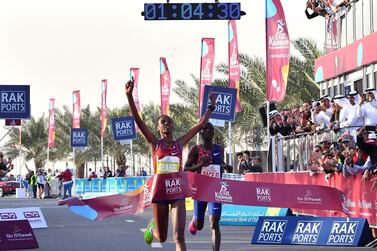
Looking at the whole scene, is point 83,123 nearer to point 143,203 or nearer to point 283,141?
point 283,141

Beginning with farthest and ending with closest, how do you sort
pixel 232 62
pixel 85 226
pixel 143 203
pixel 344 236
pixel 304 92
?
pixel 304 92 < pixel 232 62 < pixel 85 226 < pixel 344 236 < pixel 143 203

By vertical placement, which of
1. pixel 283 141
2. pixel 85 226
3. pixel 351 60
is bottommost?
pixel 85 226

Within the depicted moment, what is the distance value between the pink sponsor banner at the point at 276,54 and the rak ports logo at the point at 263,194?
10.1 meters

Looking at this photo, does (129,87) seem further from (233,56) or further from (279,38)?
(233,56)

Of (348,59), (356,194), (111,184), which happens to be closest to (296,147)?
(356,194)

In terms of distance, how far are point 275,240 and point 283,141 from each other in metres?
8.54

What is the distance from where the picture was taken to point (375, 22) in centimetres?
A: 3012

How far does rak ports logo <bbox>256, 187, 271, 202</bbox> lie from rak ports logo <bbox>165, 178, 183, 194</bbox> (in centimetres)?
590

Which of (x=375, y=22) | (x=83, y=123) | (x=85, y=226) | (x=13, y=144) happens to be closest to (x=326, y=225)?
(x=85, y=226)

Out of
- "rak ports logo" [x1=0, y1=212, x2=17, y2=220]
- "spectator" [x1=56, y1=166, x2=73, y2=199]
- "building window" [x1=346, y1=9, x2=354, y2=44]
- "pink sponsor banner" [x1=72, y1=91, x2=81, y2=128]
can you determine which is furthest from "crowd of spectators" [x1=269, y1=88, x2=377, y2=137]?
"pink sponsor banner" [x1=72, y1=91, x2=81, y2=128]

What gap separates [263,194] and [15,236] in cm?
417

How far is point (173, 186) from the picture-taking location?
12.0 m

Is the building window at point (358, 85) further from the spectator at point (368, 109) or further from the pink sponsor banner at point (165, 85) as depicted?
the pink sponsor banner at point (165, 85)

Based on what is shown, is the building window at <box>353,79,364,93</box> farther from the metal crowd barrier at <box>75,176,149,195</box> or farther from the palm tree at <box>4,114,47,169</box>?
the palm tree at <box>4,114,47,169</box>
